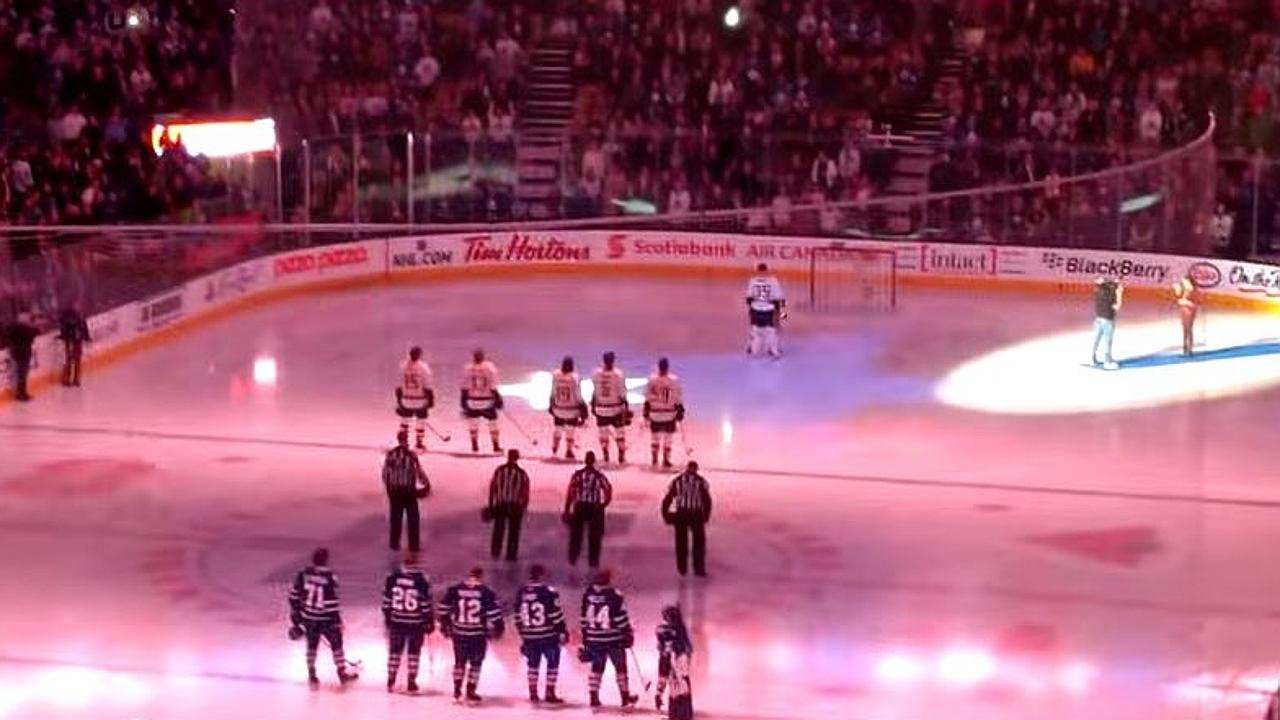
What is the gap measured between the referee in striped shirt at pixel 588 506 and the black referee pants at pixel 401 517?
3.97ft

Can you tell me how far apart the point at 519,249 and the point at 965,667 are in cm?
1777

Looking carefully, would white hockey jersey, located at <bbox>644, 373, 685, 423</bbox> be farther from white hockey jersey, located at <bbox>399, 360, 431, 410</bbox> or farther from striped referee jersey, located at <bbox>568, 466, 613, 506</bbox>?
striped referee jersey, located at <bbox>568, 466, 613, 506</bbox>

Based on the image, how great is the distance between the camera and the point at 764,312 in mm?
25938

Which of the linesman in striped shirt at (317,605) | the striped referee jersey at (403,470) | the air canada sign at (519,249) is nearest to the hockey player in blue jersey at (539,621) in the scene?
the linesman in striped shirt at (317,605)

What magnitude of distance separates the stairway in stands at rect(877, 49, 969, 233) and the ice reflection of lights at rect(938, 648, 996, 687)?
Answer: 18.8 metres

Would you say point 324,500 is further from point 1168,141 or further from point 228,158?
point 1168,141

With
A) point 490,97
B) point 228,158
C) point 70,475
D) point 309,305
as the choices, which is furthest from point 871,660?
point 490,97

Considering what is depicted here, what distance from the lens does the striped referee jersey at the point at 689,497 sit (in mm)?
16875

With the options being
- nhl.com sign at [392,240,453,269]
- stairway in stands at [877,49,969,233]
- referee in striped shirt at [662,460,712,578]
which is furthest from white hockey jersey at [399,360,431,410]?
stairway in stands at [877,49,969,233]

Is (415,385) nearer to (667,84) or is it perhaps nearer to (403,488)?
(403,488)

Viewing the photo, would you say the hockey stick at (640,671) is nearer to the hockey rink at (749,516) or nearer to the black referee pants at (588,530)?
the hockey rink at (749,516)

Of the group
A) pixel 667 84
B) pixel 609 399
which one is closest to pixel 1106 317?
pixel 609 399

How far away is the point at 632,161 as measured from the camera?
33531mm

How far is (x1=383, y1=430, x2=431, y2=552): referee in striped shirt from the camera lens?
17.6 metres
